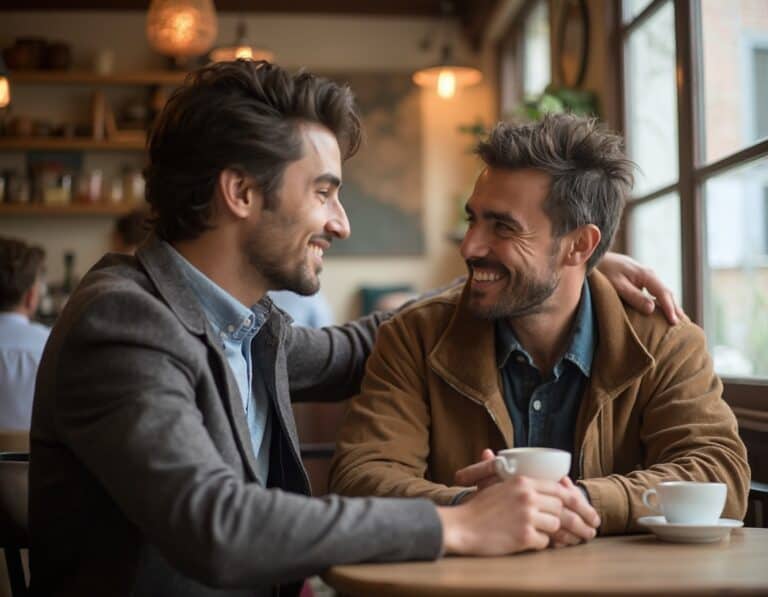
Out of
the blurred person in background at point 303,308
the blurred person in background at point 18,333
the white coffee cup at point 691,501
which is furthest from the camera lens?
the blurred person in background at point 303,308

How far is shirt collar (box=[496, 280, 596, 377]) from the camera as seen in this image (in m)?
2.03

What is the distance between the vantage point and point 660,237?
3.68 metres

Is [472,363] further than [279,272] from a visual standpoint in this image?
Yes

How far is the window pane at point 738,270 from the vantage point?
2.84m

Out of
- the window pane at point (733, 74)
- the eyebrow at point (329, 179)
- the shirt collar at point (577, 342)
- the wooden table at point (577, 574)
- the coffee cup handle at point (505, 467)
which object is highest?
the window pane at point (733, 74)

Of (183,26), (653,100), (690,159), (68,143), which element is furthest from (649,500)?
(68,143)

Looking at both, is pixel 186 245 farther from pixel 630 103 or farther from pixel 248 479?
pixel 630 103

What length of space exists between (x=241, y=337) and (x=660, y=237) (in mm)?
2187

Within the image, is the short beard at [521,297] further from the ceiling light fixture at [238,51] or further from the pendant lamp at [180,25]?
the ceiling light fixture at [238,51]

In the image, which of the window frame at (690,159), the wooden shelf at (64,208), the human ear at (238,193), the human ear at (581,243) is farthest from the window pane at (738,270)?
the wooden shelf at (64,208)

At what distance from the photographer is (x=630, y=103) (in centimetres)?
411

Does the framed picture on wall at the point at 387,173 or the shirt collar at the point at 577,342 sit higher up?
the framed picture on wall at the point at 387,173

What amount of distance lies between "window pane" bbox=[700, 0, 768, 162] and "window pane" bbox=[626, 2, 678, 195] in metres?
0.26

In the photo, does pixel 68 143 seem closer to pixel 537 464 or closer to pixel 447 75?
pixel 447 75
